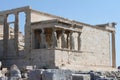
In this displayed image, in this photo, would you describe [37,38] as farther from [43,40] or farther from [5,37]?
[5,37]

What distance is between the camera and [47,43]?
1061 inches

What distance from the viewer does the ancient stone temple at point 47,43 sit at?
945 inches

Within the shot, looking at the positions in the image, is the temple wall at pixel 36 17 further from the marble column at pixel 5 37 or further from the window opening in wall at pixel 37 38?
the marble column at pixel 5 37

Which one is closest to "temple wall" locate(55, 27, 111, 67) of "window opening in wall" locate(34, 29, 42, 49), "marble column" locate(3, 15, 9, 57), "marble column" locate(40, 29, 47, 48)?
"marble column" locate(40, 29, 47, 48)

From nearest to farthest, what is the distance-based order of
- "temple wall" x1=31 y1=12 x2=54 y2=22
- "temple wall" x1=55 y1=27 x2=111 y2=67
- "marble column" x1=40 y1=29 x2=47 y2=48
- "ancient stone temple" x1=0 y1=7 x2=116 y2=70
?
"ancient stone temple" x1=0 y1=7 x2=116 y2=70 → "temple wall" x1=55 y1=27 x2=111 y2=67 → "marble column" x1=40 y1=29 x2=47 y2=48 → "temple wall" x1=31 y1=12 x2=54 y2=22

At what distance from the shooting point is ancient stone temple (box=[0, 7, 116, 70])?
24.0 m

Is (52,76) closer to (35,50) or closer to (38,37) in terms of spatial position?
(35,50)

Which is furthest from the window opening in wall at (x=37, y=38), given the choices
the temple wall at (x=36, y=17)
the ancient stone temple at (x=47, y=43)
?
the temple wall at (x=36, y=17)

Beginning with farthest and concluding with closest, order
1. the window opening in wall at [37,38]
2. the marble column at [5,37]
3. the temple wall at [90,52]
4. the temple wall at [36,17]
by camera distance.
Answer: the marble column at [5,37] → the window opening in wall at [37,38] → the temple wall at [36,17] → the temple wall at [90,52]

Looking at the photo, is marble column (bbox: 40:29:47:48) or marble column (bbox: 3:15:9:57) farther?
marble column (bbox: 3:15:9:57)

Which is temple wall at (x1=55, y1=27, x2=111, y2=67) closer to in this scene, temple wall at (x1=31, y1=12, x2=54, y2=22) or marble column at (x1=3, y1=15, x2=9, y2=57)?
temple wall at (x1=31, y1=12, x2=54, y2=22)

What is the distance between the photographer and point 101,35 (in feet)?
111

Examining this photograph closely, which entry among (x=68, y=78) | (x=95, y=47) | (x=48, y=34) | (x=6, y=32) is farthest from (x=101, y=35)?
(x=68, y=78)

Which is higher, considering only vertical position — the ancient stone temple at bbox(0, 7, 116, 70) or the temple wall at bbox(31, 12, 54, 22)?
the temple wall at bbox(31, 12, 54, 22)
